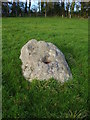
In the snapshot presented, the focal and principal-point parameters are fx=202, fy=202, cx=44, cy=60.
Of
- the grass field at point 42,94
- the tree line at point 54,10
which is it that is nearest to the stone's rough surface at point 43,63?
the grass field at point 42,94

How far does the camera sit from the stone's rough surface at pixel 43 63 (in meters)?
7.86

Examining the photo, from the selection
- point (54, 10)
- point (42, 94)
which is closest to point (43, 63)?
point (42, 94)

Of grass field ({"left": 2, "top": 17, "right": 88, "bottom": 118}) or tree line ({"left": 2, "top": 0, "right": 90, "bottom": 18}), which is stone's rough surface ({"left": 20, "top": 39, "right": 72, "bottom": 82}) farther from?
tree line ({"left": 2, "top": 0, "right": 90, "bottom": 18})

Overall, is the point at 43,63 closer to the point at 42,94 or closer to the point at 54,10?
the point at 42,94

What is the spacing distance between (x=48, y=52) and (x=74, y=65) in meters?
1.39

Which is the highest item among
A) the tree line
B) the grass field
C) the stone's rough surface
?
the tree line

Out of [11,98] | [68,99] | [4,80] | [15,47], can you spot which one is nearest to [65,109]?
[68,99]

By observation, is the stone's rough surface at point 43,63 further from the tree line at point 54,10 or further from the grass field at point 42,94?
the tree line at point 54,10

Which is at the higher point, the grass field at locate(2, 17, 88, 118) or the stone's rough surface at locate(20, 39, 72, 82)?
the stone's rough surface at locate(20, 39, 72, 82)

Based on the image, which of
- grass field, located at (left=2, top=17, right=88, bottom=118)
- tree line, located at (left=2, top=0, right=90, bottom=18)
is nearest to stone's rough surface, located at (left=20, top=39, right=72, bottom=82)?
grass field, located at (left=2, top=17, right=88, bottom=118)

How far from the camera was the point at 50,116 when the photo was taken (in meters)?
6.31

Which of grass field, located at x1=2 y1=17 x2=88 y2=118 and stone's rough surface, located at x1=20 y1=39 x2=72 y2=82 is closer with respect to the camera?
grass field, located at x1=2 y1=17 x2=88 y2=118

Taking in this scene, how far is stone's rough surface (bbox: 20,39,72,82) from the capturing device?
25.8 ft

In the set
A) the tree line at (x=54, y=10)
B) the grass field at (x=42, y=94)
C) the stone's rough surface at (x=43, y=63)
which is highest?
the tree line at (x=54, y=10)
